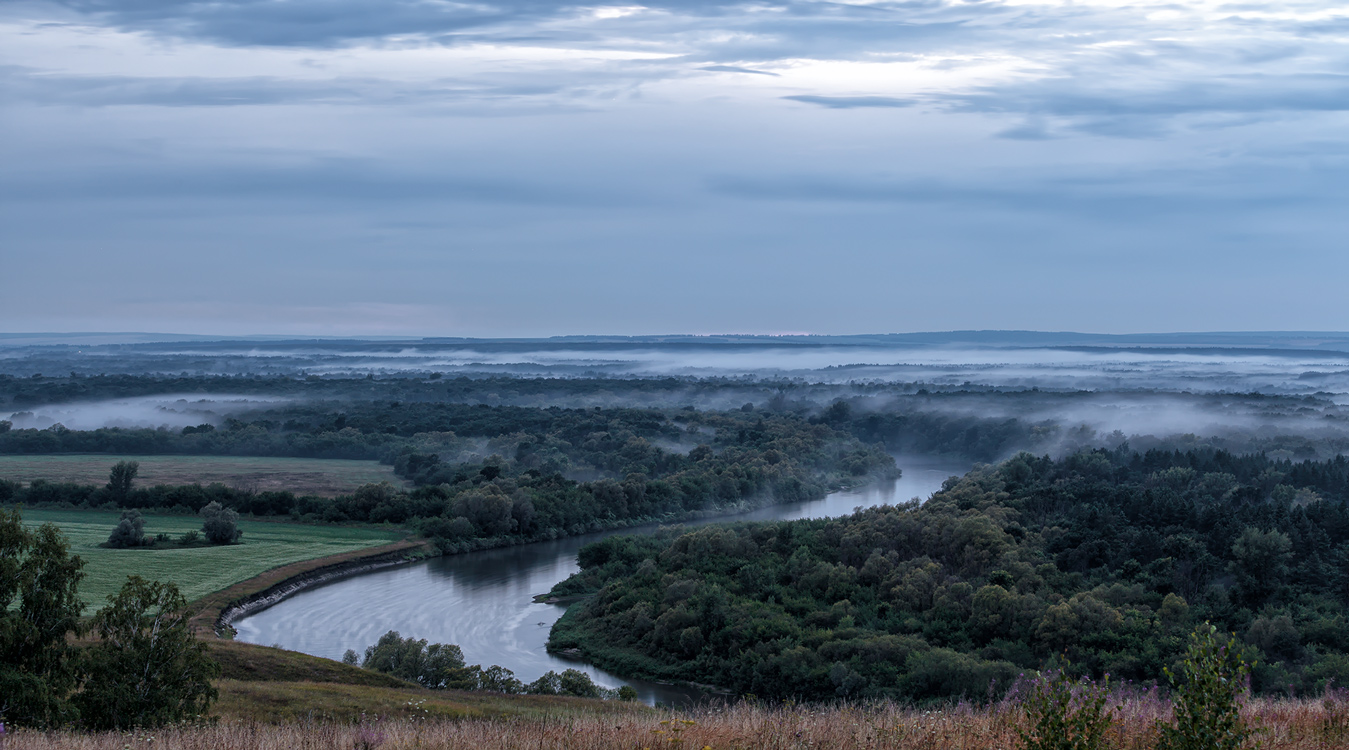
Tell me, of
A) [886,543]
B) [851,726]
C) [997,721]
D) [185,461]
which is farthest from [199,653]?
[185,461]

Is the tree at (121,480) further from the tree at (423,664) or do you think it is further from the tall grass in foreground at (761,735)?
the tall grass in foreground at (761,735)

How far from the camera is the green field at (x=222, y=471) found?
258 ft

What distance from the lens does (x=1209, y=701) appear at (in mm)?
7285

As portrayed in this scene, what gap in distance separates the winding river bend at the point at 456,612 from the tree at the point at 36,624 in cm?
1874

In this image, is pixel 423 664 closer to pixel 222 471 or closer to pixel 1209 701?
pixel 1209 701

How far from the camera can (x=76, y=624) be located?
1488cm

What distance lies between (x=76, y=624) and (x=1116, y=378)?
180m

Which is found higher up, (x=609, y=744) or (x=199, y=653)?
(x=609, y=744)

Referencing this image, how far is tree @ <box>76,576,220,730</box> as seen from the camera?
15125 millimetres

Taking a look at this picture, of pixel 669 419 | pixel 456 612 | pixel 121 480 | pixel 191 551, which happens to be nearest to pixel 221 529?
pixel 191 551

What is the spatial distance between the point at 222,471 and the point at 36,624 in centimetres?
7925

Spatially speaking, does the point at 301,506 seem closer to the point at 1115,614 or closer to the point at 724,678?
the point at 724,678

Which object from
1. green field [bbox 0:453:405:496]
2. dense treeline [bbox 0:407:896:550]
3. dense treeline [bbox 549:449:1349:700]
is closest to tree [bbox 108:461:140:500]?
dense treeline [bbox 0:407:896:550]

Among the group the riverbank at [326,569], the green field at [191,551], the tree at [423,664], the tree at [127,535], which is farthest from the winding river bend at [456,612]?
the tree at [127,535]
